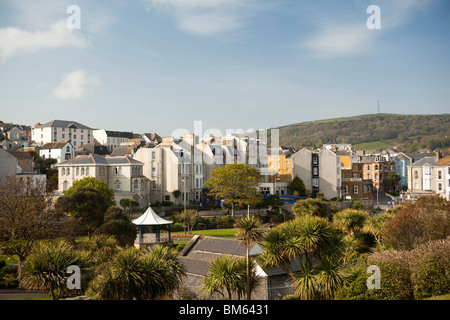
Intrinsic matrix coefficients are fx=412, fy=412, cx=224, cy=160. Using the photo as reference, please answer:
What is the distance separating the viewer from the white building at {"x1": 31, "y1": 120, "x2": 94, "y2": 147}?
344 feet

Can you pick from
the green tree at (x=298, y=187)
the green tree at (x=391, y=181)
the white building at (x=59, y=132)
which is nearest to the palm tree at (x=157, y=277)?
the green tree at (x=298, y=187)

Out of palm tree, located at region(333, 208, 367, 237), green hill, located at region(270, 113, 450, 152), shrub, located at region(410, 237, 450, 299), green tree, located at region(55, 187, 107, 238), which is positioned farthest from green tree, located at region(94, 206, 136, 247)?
green hill, located at region(270, 113, 450, 152)

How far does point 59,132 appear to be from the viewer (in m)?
107

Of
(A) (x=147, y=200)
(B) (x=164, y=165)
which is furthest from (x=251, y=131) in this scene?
(A) (x=147, y=200)

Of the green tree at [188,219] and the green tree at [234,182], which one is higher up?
the green tree at [234,182]

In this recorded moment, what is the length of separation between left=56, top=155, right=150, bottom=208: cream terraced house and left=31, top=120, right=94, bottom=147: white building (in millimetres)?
49665

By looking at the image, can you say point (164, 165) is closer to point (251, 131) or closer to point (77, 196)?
point (251, 131)

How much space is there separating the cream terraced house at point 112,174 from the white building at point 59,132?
1955 inches

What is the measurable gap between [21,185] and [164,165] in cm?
3316

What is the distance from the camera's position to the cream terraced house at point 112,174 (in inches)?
2299

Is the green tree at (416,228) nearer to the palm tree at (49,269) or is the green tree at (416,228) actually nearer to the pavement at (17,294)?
the palm tree at (49,269)

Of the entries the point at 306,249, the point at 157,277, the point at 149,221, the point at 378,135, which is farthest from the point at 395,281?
the point at 378,135

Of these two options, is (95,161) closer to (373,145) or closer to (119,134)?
(119,134)
